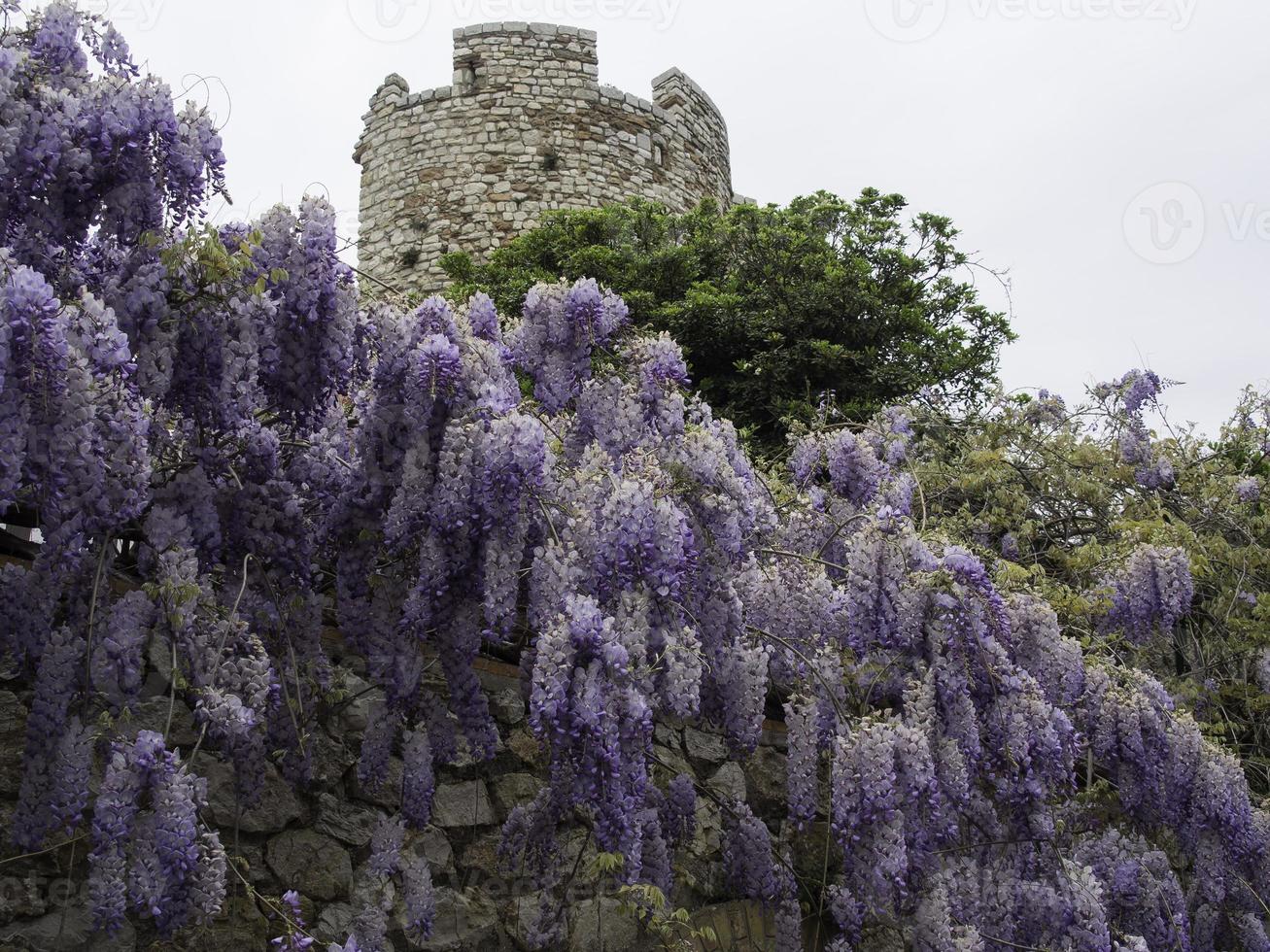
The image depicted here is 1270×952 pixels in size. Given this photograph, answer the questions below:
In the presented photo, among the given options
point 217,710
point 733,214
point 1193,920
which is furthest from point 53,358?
point 733,214

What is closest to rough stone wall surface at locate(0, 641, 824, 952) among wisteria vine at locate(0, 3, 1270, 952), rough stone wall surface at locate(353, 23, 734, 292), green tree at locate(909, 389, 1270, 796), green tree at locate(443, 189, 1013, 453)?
wisteria vine at locate(0, 3, 1270, 952)

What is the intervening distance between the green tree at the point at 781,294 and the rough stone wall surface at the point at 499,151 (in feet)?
6.11

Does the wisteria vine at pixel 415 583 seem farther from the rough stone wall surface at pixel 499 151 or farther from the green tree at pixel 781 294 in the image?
the rough stone wall surface at pixel 499 151

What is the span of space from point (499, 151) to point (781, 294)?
4.46 m

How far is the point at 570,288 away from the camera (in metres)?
3.77

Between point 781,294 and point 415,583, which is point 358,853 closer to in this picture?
point 415,583

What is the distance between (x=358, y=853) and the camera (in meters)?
3.43

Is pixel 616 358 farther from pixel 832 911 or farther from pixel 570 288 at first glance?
pixel 832 911

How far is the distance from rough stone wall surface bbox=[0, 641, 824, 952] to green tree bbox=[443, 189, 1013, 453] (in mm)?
4874

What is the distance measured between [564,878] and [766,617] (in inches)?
41.0

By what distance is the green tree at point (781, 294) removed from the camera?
914 cm

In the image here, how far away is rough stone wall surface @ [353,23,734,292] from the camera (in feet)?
40.4

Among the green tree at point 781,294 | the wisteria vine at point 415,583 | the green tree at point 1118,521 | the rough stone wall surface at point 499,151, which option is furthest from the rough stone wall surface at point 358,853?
the rough stone wall surface at point 499,151

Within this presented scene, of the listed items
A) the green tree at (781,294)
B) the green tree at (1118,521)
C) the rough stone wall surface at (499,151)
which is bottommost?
the green tree at (1118,521)
